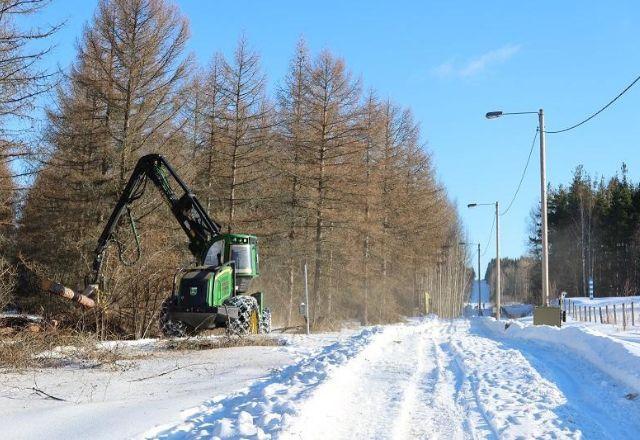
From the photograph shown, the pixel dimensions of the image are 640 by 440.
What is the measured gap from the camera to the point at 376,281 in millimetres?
37406

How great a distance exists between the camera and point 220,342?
1476cm

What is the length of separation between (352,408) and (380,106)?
31581 mm

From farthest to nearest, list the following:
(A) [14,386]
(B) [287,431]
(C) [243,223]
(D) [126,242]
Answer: (C) [243,223]
(D) [126,242]
(A) [14,386]
(B) [287,431]

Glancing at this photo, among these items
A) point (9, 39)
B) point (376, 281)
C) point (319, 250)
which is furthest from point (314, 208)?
point (9, 39)

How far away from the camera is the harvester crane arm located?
54.9ft

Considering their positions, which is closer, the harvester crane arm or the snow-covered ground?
the snow-covered ground

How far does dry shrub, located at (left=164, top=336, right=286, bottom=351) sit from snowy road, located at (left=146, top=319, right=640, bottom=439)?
3.94m

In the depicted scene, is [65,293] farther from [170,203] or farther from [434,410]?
[434,410]

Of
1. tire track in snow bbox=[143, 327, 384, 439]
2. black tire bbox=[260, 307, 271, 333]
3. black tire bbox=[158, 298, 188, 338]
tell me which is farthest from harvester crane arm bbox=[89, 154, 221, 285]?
tire track in snow bbox=[143, 327, 384, 439]

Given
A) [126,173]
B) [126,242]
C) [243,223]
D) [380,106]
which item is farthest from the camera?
[380,106]

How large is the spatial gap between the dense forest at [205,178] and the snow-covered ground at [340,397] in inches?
259

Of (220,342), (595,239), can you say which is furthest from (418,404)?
(595,239)

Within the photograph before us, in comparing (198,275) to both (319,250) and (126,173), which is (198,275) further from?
(319,250)

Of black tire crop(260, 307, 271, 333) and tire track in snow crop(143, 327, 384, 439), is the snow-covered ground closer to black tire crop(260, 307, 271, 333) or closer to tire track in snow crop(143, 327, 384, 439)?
tire track in snow crop(143, 327, 384, 439)
